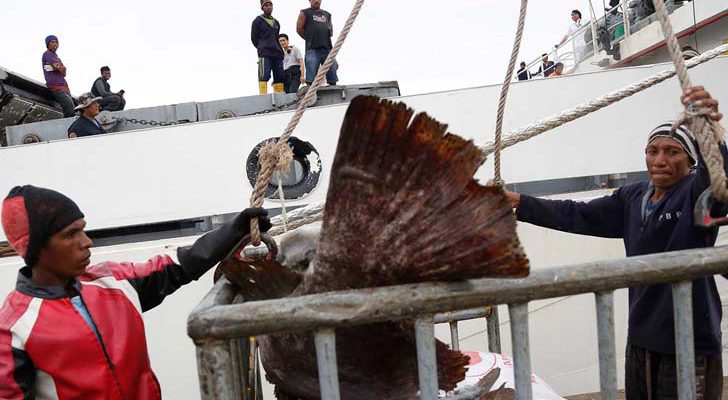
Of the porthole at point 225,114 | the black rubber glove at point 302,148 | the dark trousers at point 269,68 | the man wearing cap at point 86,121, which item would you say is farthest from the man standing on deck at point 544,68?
the man wearing cap at point 86,121

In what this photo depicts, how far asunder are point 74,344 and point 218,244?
0.48 m

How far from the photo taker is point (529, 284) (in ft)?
3.16

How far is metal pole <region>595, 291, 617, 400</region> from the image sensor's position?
102 cm

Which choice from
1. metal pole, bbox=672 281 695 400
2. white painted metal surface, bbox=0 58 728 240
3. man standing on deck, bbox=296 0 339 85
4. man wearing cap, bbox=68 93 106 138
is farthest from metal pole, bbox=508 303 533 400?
man standing on deck, bbox=296 0 339 85

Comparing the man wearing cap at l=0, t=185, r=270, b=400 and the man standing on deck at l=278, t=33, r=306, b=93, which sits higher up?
the man standing on deck at l=278, t=33, r=306, b=93

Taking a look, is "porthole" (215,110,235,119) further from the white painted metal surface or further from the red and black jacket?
the red and black jacket

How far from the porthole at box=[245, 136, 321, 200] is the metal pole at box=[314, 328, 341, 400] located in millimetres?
3724

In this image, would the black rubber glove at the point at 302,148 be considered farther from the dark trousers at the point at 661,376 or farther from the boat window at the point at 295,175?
the dark trousers at the point at 661,376

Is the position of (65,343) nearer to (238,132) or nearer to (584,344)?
(238,132)

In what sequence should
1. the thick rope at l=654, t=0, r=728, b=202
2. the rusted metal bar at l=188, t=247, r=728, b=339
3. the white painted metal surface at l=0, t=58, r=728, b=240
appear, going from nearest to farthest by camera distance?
1. the rusted metal bar at l=188, t=247, r=728, b=339
2. the thick rope at l=654, t=0, r=728, b=202
3. the white painted metal surface at l=0, t=58, r=728, b=240

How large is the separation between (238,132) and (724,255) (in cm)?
413

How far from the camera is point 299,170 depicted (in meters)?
4.71

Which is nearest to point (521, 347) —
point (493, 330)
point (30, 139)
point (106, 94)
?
point (493, 330)

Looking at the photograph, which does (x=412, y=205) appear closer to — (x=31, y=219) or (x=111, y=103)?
(x=31, y=219)
